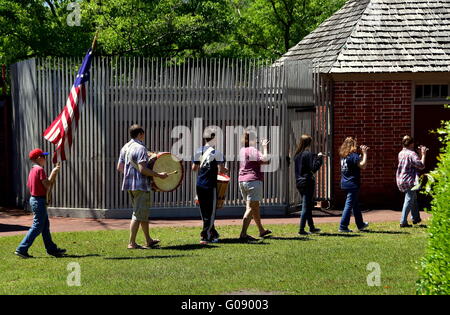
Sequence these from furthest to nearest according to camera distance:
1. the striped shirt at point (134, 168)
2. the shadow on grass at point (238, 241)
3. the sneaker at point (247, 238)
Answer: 1. the sneaker at point (247, 238)
2. the shadow on grass at point (238, 241)
3. the striped shirt at point (134, 168)

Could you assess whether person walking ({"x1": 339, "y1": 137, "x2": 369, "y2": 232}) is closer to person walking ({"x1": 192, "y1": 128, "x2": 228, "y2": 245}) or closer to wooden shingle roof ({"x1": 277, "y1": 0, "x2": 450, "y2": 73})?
person walking ({"x1": 192, "y1": 128, "x2": 228, "y2": 245})

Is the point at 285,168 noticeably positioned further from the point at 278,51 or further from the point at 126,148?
the point at 278,51

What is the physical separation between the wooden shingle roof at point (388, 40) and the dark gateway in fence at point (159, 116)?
1738mm

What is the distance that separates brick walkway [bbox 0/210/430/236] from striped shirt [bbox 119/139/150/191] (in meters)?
3.40

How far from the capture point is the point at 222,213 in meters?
18.0

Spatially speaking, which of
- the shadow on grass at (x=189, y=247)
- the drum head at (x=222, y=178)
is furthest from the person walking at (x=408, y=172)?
the shadow on grass at (x=189, y=247)

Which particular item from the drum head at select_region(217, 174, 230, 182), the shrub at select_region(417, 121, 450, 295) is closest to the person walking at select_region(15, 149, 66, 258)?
the drum head at select_region(217, 174, 230, 182)

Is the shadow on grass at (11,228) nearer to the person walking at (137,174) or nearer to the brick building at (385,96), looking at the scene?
the person walking at (137,174)

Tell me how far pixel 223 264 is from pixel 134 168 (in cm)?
227

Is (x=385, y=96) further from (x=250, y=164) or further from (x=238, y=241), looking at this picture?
(x=238, y=241)

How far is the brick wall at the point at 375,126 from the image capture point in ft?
63.4

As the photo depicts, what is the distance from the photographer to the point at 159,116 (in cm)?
1767

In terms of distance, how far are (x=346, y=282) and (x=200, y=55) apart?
822 inches

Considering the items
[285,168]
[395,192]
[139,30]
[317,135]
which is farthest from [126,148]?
[139,30]
